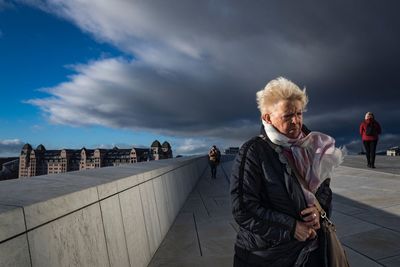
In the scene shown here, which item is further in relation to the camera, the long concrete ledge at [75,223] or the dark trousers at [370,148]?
the dark trousers at [370,148]

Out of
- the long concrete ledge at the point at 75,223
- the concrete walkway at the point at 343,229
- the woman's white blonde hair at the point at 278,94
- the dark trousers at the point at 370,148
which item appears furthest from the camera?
the dark trousers at the point at 370,148

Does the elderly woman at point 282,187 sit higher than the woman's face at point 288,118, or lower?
lower

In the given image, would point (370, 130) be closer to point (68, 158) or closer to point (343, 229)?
point (343, 229)

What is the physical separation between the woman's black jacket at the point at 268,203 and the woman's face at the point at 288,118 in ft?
0.46

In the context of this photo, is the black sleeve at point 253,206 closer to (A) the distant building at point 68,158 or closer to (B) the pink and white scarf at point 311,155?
(B) the pink and white scarf at point 311,155

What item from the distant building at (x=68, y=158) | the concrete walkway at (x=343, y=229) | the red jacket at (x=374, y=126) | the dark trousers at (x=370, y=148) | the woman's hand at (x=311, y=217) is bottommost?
the concrete walkway at (x=343, y=229)

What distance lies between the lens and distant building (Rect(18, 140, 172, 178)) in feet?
521

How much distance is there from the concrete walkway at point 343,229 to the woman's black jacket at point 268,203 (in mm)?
2856

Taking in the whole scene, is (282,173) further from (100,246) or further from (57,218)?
(100,246)

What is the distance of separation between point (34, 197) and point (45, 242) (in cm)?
33

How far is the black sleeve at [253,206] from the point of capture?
2.18 meters

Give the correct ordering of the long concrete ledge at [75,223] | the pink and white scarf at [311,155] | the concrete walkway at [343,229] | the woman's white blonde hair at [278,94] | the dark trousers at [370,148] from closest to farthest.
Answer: the long concrete ledge at [75,223], the pink and white scarf at [311,155], the woman's white blonde hair at [278,94], the concrete walkway at [343,229], the dark trousers at [370,148]

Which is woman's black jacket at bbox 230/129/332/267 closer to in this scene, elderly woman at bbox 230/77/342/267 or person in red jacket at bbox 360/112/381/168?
elderly woman at bbox 230/77/342/267

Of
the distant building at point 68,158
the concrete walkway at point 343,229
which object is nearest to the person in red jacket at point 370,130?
→ the concrete walkway at point 343,229
